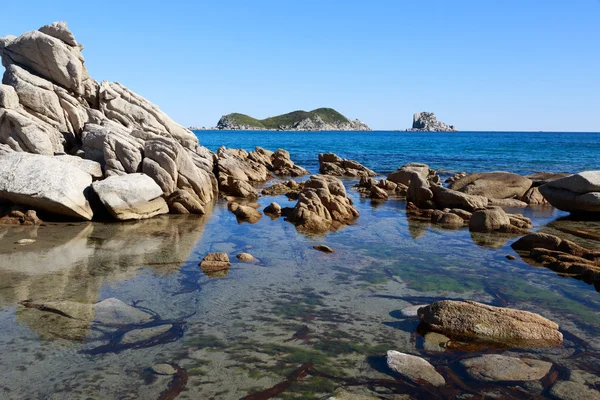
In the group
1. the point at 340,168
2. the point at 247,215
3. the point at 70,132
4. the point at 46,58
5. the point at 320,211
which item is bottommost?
the point at 247,215

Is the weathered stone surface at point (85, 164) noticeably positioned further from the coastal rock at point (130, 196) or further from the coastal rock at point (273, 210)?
the coastal rock at point (273, 210)

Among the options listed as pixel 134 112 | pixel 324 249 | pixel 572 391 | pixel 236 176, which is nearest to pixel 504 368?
pixel 572 391

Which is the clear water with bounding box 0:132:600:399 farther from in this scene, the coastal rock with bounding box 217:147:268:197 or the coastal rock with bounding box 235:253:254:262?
the coastal rock with bounding box 217:147:268:197

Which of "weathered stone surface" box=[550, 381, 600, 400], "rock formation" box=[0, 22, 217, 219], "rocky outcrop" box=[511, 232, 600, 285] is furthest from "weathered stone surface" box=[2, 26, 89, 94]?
"weathered stone surface" box=[550, 381, 600, 400]

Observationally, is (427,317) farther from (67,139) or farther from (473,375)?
(67,139)

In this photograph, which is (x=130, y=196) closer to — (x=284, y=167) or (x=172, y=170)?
(x=172, y=170)

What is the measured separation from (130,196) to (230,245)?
5522 mm

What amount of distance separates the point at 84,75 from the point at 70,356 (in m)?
21.8

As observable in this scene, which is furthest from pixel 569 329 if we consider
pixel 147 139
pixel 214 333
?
pixel 147 139

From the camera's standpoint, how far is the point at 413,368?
7.86m

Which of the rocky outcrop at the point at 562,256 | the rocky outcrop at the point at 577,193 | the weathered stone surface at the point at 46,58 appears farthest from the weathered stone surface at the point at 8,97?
the rocky outcrop at the point at 577,193

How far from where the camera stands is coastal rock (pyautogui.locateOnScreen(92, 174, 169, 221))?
18734 millimetres

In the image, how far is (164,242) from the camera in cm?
1634

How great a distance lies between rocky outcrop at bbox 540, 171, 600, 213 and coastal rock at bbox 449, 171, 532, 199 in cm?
417
